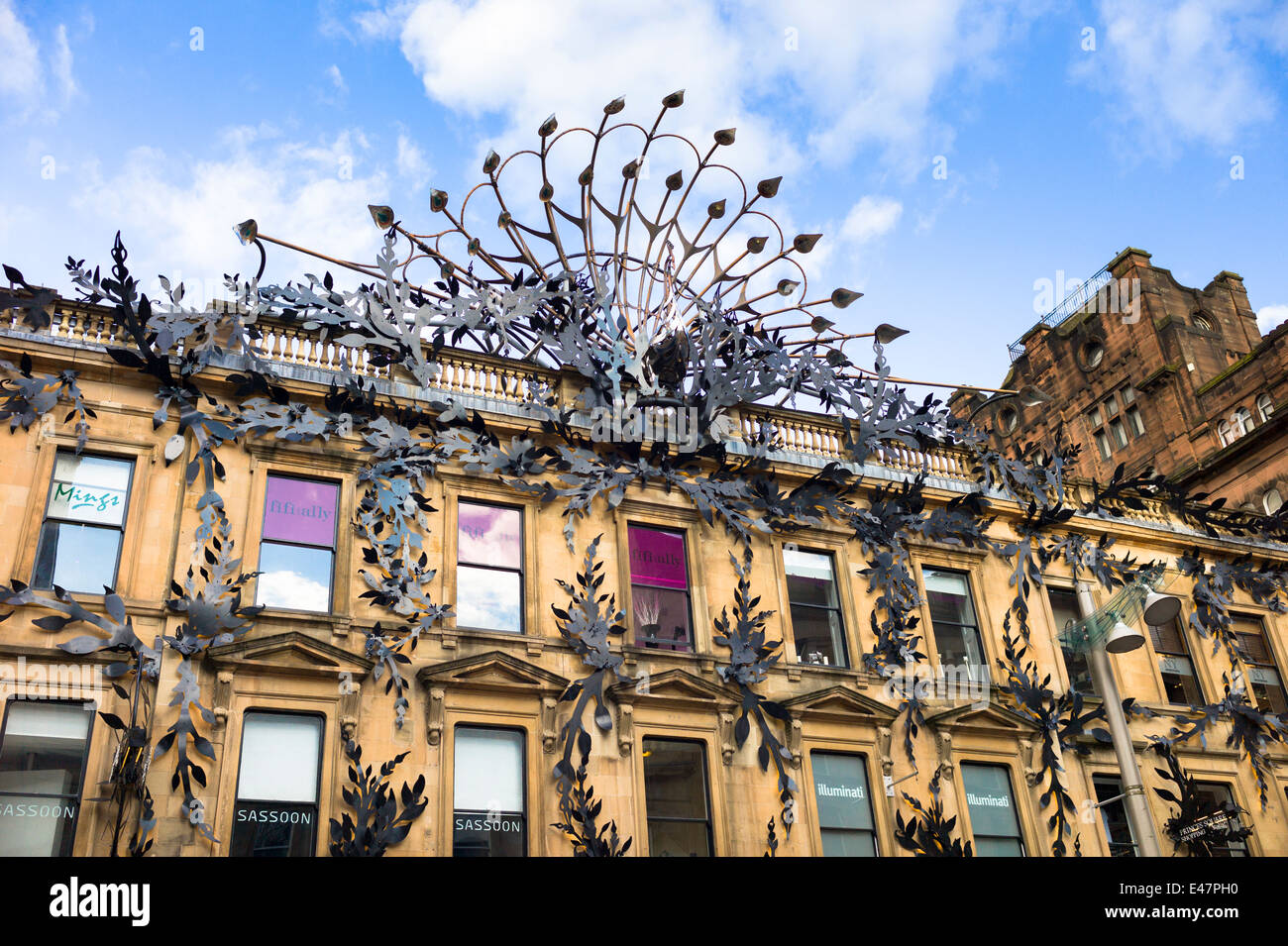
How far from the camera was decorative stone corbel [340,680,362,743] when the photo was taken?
52.2ft

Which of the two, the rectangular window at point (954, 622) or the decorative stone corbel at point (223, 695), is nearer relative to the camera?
the decorative stone corbel at point (223, 695)

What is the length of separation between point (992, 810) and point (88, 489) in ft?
47.9

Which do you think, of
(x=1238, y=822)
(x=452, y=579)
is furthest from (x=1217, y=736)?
(x=452, y=579)

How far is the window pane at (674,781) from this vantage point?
17469mm

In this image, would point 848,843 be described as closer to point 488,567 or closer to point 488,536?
point 488,567

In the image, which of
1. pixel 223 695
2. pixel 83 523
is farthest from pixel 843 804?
pixel 83 523

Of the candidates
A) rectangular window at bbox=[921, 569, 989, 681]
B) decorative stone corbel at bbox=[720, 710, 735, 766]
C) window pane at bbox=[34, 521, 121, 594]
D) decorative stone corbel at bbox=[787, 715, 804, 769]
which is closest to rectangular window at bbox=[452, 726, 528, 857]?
decorative stone corbel at bbox=[720, 710, 735, 766]

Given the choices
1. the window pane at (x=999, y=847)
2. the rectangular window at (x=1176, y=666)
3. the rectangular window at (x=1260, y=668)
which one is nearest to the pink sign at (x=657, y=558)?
the window pane at (x=999, y=847)

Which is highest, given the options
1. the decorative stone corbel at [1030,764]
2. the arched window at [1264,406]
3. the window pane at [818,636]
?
the arched window at [1264,406]

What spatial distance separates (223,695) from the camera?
1555 centimetres

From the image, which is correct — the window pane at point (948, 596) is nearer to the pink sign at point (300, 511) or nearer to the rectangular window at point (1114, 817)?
the rectangular window at point (1114, 817)

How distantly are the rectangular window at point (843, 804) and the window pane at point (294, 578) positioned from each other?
7836mm
